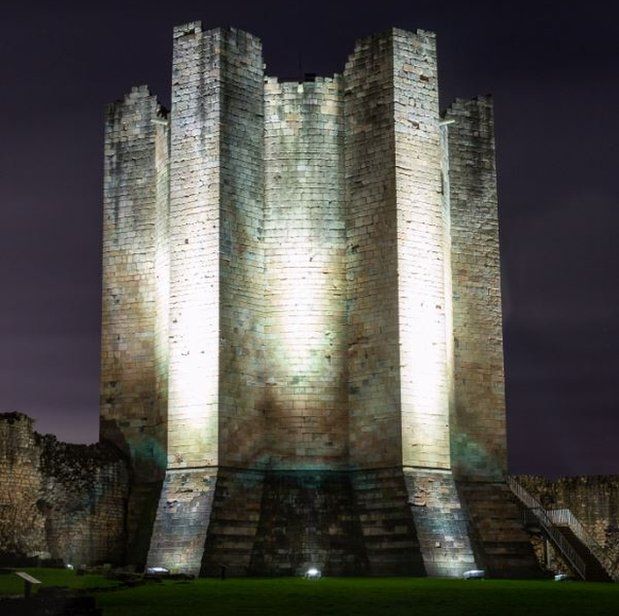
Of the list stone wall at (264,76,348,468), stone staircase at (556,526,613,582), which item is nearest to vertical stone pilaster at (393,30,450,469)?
stone wall at (264,76,348,468)

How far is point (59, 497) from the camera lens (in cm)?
2980

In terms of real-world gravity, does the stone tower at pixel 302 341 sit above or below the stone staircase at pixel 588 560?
above

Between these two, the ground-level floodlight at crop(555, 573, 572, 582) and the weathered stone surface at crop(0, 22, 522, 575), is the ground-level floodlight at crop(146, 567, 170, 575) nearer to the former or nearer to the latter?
the weathered stone surface at crop(0, 22, 522, 575)

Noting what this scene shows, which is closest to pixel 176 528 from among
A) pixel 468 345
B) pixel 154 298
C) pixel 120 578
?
pixel 120 578

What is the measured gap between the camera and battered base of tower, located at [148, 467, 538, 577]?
2695cm

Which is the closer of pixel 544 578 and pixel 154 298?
pixel 544 578

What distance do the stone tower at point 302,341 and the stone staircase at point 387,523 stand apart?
41 millimetres

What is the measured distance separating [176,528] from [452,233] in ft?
34.1

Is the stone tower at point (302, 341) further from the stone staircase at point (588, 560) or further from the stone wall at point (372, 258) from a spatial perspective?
the stone staircase at point (588, 560)

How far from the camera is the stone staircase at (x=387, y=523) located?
26.9 metres

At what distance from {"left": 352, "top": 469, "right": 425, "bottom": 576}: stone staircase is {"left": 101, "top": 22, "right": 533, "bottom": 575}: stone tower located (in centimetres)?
→ 4

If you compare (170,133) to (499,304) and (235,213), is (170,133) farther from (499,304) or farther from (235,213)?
(499,304)

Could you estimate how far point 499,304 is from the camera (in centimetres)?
3312

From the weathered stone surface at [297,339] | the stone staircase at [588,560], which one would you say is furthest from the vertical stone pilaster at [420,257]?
the stone staircase at [588,560]
